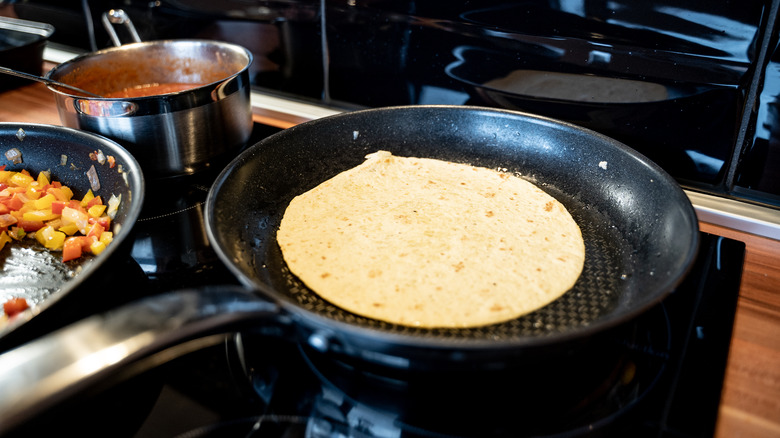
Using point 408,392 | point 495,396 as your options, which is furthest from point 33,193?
point 495,396

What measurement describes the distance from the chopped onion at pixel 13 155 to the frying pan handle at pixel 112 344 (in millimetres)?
714

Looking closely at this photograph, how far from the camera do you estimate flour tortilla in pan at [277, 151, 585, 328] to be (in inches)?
31.1

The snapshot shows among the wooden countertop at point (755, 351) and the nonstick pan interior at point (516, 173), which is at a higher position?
the nonstick pan interior at point (516, 173)

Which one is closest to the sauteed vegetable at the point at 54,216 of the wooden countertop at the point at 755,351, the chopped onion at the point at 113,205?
the chopped onion at the point at 113,205

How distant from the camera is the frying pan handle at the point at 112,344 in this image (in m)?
0.44

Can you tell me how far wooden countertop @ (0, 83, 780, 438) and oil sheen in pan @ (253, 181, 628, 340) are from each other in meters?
0.18

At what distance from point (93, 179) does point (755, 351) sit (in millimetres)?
1155

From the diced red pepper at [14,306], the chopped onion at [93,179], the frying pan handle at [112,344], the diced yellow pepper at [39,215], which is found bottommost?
the diced red pepper at [14,306]

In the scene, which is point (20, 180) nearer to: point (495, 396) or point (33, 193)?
point (33, 193)

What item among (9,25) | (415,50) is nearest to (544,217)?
(415,50)

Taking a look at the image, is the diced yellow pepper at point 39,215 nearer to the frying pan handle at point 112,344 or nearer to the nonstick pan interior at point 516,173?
the nonstick pan interior at point 516,173

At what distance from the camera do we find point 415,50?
Result: 1.26m

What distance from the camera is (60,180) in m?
1.07

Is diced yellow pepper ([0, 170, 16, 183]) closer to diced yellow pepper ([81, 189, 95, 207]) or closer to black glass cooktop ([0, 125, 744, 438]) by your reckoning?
diced yellow pepper ([81, 189, 95, 207])
